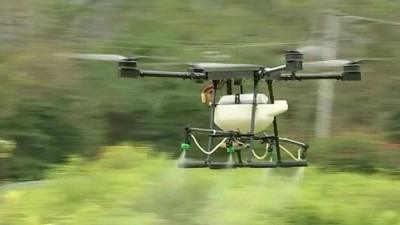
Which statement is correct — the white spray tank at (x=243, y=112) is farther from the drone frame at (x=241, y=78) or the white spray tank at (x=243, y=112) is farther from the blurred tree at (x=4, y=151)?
the blurred tree at (x=4, y=151)

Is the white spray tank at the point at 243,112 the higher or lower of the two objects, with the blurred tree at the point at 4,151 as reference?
higher

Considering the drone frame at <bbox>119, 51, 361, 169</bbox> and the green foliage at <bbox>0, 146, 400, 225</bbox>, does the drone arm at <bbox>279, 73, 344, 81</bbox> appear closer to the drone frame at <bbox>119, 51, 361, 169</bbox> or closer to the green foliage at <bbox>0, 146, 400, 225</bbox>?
the drone frame at <bbox>119, 51, 361, 169</bbox>

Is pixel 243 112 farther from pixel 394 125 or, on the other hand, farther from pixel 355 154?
pixel 394 125

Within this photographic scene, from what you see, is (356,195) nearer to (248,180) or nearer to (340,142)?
(248,180)

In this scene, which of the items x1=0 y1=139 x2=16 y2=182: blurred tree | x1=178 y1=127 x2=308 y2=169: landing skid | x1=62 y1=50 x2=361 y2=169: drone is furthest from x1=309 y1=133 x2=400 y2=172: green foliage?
x1=62 y1=50 x2=361 y2=169: drone

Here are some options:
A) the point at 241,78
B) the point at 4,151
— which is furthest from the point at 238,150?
the point at 4,151

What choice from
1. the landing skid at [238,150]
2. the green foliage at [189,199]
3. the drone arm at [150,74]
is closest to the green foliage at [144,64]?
the green foliage at [189,199]
